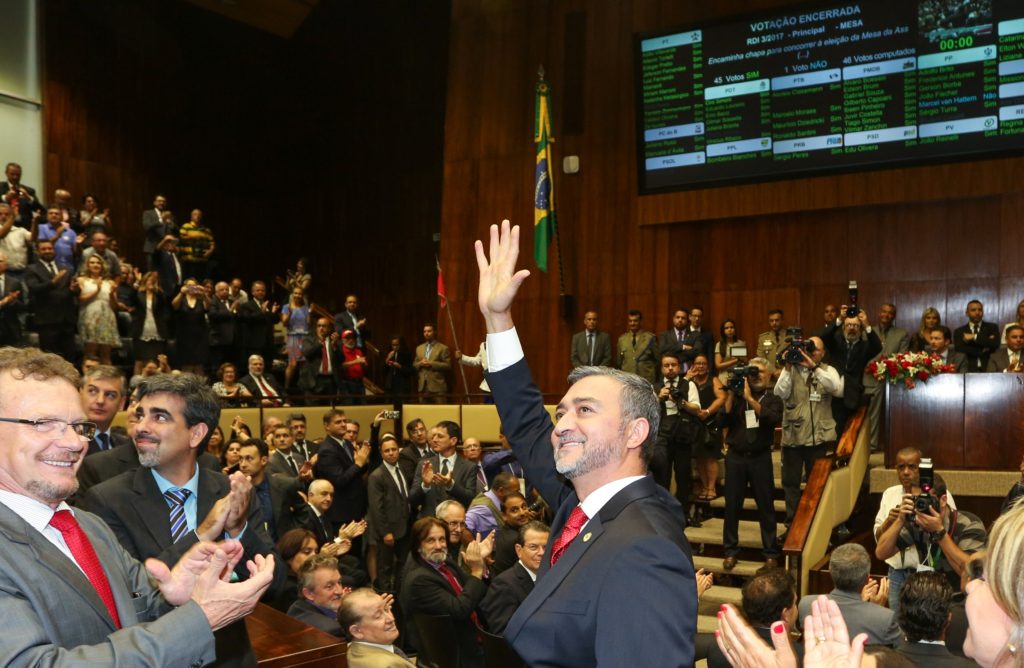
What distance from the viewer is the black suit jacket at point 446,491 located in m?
7.09

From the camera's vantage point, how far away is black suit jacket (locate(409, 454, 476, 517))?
7094 mm

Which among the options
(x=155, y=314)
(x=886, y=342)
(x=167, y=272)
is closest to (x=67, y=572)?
(x=155, y=314)

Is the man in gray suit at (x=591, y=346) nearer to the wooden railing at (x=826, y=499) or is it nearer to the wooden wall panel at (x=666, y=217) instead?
the wooden wall panel at (x=666, y=217)

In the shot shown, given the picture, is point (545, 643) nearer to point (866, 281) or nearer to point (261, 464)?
point (261, 464)

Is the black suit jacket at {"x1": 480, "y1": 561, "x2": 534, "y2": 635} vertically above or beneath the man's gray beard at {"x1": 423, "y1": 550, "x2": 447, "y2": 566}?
beneath

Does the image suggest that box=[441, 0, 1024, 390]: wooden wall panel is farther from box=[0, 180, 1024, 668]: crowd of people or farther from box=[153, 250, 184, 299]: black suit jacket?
box=[0, 180, 1024, 668]: crowd of people

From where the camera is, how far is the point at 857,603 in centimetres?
411

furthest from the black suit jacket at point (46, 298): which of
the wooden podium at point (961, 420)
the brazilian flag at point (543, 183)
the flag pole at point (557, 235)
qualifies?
the wooden podium at point (961, 420)

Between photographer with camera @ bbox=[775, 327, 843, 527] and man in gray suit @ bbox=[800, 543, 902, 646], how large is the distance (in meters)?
3.25

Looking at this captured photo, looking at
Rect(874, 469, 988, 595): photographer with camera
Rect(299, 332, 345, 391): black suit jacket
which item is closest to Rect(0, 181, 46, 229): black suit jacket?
Rect(299, 332, 345, 391): black suit jacket

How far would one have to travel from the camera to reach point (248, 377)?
32.4ft

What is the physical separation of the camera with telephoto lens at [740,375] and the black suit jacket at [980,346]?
286 cm

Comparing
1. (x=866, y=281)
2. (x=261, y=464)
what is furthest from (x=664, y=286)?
(x=261, y=464)

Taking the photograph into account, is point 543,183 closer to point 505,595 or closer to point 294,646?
point 505,595
